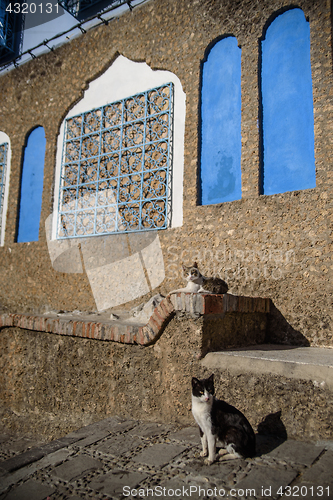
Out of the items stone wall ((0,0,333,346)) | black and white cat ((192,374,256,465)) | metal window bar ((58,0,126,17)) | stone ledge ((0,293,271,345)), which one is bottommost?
black and white cat ((192,374,256,465))

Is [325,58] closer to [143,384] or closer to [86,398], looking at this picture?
[143,384]

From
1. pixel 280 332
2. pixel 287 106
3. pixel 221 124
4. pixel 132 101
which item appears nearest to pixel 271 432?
pixel 280 332

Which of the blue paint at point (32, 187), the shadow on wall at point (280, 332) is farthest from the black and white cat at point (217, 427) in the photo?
the blue paint at point (32, 187)

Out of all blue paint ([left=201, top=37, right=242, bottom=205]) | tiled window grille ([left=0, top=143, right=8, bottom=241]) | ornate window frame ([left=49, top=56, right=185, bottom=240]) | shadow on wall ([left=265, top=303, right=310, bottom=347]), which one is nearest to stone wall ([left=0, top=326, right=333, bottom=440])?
shadow on wall ([left=265, top=303, right=310, bottom=347])

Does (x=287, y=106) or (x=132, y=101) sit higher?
(x=132, y=101)

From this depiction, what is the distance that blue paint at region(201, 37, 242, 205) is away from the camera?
15.7 ft

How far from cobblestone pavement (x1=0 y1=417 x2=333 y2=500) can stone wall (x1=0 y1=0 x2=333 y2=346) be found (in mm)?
1959

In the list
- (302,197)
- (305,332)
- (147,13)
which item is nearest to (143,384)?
(305,332)

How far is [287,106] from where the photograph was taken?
14.5 ft

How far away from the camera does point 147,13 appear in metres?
5.89

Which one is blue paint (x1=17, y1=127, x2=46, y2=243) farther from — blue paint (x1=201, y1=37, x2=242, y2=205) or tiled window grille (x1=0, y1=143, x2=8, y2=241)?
blue paint (x1=201, y1=37, x2=242, y2=205)

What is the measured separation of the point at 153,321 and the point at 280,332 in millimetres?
1664

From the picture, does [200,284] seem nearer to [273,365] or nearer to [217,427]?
[273,365]
